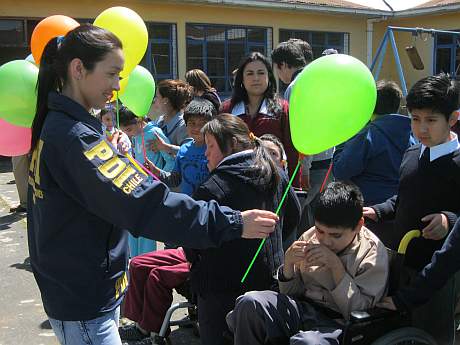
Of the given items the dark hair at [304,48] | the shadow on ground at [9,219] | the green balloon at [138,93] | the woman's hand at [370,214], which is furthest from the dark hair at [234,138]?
the shadow on ground at [9,219]

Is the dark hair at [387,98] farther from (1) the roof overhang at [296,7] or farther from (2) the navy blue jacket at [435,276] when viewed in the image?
(1) the roof overhang at [296,7]

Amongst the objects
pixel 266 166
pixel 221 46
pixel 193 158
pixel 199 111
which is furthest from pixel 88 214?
pixel 221 46

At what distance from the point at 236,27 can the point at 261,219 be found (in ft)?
43.4

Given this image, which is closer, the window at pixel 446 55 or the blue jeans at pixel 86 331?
the blue jeans at pixel 86 331

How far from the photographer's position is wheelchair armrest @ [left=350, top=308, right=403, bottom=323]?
2088mm

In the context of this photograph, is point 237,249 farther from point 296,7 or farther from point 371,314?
point 296,7

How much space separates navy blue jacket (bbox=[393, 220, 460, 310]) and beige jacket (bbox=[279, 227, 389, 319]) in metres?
0.11

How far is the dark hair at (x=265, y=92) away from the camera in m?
3.87

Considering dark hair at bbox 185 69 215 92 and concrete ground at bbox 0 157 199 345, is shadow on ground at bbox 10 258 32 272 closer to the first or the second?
concrete ground at bbox 0 157 199 345

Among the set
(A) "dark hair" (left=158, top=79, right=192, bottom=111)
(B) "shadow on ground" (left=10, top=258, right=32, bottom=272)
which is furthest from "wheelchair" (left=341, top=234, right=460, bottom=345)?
(B) "shadow on ground" (left=10, top=258, right=32, bottom=272)

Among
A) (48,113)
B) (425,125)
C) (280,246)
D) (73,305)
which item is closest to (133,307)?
(280,246)

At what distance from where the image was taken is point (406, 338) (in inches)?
84.8

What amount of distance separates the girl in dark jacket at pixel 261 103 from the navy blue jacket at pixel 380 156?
56 centimetres

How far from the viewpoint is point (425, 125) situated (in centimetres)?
246
